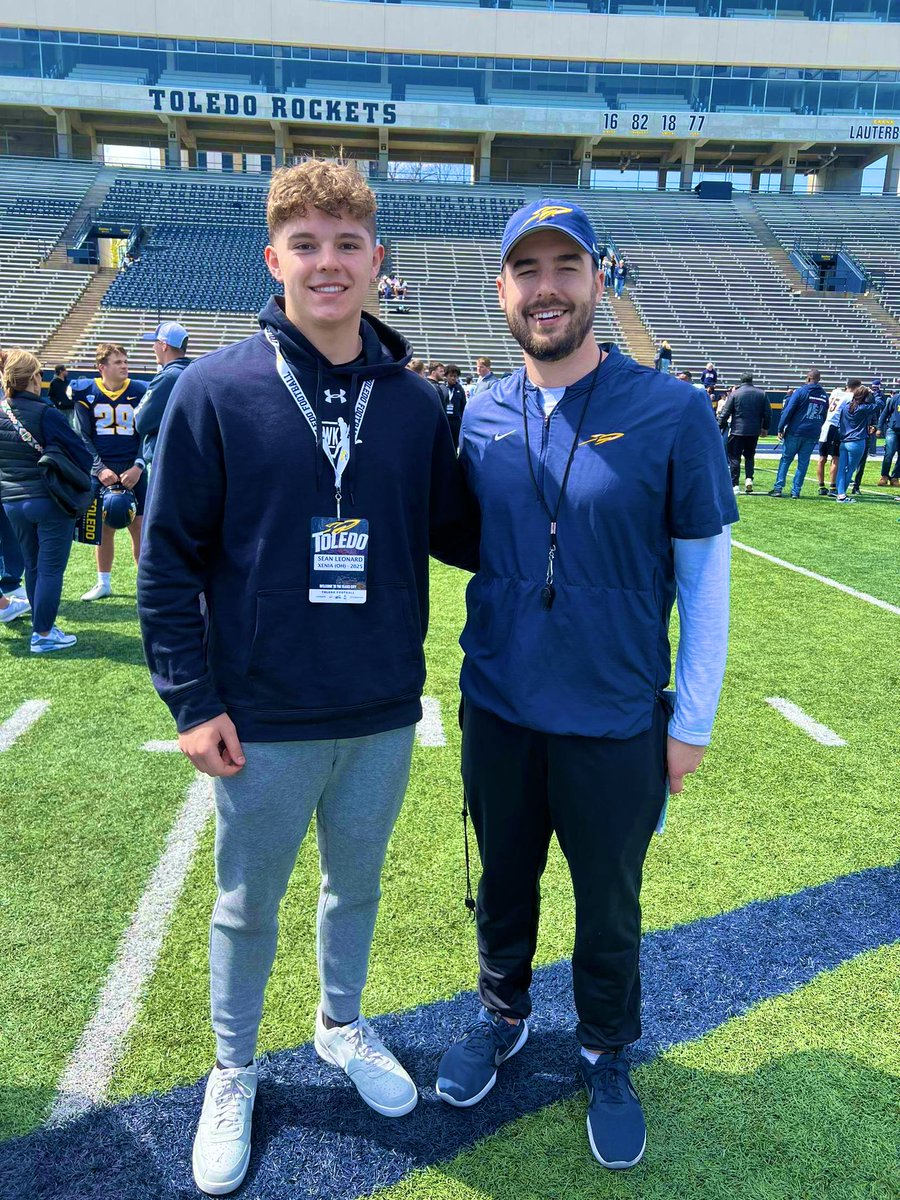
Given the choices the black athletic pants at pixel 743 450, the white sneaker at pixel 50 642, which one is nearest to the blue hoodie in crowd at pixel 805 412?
the black athletic pants at pixel 743 450

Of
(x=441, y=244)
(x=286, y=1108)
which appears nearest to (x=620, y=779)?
(x=286, y=1108)

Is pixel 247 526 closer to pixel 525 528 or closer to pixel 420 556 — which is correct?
pixel 420 556

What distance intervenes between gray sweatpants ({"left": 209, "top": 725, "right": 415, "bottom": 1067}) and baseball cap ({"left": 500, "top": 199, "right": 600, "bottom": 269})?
1.14m

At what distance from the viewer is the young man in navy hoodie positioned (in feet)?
5.48

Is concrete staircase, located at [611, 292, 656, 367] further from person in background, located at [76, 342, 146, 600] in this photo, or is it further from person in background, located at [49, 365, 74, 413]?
person in background, located at [76, 342, 146, 600]

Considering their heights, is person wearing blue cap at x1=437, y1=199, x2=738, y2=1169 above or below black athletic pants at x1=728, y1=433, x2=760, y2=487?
above

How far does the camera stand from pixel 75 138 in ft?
129

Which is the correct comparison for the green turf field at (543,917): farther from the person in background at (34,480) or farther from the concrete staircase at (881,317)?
the concrete staircase at (881,317)

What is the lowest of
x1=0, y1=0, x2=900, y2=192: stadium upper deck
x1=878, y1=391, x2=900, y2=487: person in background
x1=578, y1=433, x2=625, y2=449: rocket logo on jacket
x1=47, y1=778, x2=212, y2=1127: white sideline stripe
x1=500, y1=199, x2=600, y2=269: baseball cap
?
x1=47, y1=778, x2=212, y2=1127: white sideline stripe

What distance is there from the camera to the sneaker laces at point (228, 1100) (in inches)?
75.3

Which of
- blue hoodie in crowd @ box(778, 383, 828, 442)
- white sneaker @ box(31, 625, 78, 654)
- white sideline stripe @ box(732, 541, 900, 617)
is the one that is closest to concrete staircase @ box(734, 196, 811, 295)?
blue hoodie in crowd @ box(778, 383, 828, 442)

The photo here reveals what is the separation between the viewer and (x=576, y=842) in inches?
76.1

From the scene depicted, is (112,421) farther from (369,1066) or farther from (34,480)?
(369,1066)

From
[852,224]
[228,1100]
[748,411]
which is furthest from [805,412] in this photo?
[852,224]
